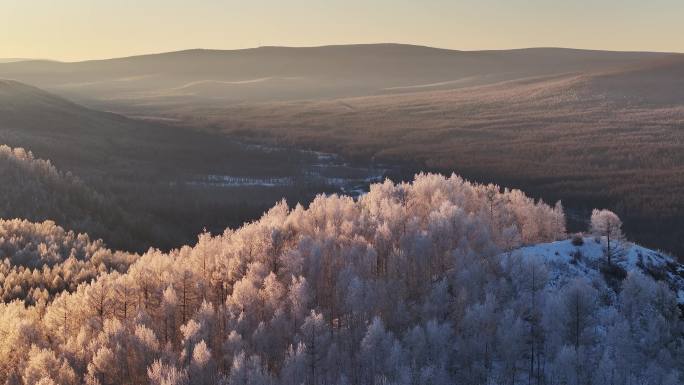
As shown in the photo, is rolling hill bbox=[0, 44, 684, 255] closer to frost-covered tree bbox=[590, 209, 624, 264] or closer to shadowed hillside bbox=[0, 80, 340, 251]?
shadowed hillside bbox=[0, 80, 340, 251]

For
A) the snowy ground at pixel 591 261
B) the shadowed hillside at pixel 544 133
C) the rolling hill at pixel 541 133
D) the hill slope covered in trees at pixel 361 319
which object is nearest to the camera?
the hill slope covered in trees at pixel 361 319

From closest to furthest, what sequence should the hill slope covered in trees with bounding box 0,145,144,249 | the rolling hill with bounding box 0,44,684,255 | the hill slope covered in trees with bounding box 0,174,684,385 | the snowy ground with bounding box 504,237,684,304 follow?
the hill slope covered in trees with bounding box 0,174,684,385
the snowy ground with bounding box 504,237,684,304
the hill slope covered in trees with bounding box 0,145,144,249
the rolling hill with bounding box 0,44,684,255

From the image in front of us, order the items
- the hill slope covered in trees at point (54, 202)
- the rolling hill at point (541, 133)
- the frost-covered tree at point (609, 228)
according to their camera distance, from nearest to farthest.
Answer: the frost-covered tree at point (609, 228), the hill slope covered in trees at point (54, 202), the rolling hill at point (541, 133)

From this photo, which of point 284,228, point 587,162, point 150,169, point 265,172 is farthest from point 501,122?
point 284,228

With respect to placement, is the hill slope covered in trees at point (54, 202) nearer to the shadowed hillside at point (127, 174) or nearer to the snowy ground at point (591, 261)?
the shadowed hillside at point (127, 174)

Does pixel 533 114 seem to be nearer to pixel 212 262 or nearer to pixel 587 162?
pixel 587 162

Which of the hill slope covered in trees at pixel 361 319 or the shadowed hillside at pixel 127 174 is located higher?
the hill slope covered in trees at pixel 361 319

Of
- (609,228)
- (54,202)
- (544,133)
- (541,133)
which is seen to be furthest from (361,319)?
(541,133)

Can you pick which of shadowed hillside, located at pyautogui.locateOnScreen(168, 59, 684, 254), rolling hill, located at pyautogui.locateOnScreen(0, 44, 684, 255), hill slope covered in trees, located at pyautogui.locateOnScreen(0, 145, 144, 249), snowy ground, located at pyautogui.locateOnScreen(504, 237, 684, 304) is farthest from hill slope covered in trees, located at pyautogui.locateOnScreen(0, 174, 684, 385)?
rolling hill, located at pyautogui.locateOnScreen(0, 44, 684, 255)

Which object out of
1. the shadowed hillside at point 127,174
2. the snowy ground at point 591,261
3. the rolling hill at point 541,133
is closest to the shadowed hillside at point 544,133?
the rolling hill at point 541,133
